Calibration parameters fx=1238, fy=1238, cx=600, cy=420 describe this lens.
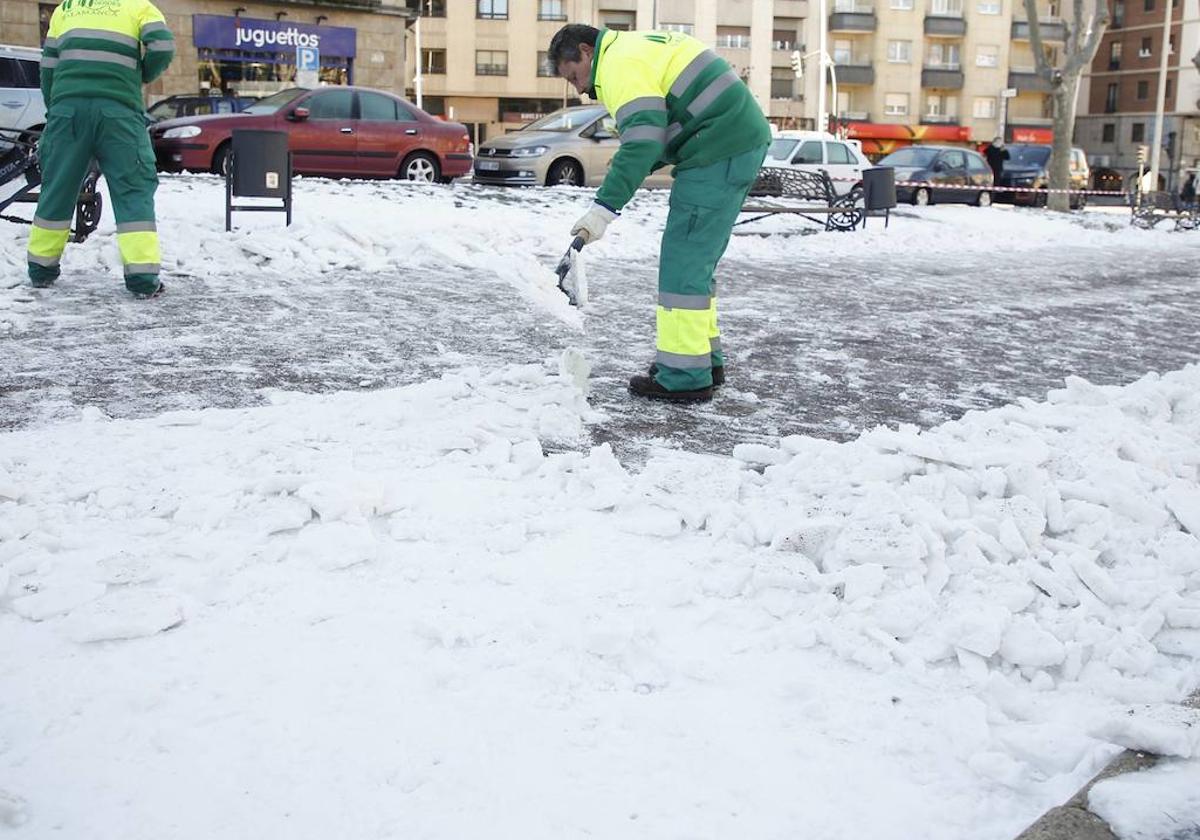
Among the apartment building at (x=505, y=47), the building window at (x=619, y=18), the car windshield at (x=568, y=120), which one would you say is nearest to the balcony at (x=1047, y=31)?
the apartment building at (x=505, y=47)

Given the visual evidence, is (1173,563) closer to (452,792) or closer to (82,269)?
(452,792)

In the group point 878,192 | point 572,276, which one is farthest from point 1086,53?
point 572,276

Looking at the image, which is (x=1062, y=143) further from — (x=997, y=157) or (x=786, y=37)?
(x=786, y=37)

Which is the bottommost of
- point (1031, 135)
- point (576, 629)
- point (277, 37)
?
point (576, 629)

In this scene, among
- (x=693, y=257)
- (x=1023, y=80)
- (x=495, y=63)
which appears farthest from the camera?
(x=1023, y=80)

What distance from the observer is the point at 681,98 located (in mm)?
5344

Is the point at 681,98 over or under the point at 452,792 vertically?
over

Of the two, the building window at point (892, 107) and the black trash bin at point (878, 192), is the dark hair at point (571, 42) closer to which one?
the black trash bin at point (878, 192)

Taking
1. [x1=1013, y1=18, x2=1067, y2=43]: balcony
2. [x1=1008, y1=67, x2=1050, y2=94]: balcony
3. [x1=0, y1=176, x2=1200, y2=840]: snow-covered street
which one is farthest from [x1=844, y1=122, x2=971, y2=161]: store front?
[x1=0, y1=176, x2=1200, y2=840]: snow-covered street

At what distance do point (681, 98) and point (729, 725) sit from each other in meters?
3.38

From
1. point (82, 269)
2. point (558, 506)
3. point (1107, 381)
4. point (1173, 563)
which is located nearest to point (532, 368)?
point (558, 506)

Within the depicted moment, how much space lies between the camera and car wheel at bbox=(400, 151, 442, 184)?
17938mm

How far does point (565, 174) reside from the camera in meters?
19.2

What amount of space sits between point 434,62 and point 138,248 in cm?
5397
